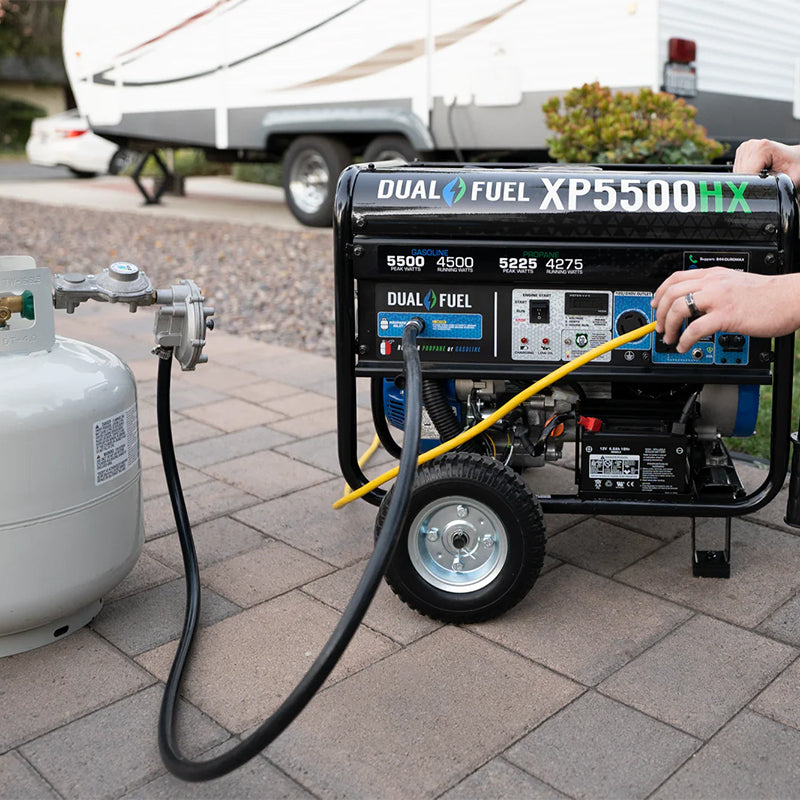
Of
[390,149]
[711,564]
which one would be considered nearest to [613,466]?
[711,564]

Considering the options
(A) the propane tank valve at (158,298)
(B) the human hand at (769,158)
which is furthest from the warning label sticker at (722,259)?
(A) the propane tank valve at (158,298)

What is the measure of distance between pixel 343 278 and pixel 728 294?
3.29ft

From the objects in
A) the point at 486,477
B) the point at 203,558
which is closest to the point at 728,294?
the point at 486,477

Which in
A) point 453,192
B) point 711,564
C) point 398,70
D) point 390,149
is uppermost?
point 398,70

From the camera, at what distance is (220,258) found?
29.7ft

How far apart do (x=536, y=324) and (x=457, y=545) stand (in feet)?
2.07

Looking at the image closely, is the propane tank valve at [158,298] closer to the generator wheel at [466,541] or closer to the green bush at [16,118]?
the generator wheel at [466,541]

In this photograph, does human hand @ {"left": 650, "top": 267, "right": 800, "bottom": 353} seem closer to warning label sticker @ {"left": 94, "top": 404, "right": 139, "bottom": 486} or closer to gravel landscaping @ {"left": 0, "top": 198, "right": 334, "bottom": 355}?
warning label sticker @ {"left": 94, "top": 404, "right": 139, "bottom": 486}

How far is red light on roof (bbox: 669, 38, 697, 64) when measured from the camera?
7.58 meters

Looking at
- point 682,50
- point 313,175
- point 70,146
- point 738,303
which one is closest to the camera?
point 738,303

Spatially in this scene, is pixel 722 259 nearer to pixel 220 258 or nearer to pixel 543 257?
pixel 543 257

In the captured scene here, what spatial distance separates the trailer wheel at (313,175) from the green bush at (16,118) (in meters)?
24.0

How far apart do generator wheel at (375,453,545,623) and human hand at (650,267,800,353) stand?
65 cm

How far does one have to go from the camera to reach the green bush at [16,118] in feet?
105
